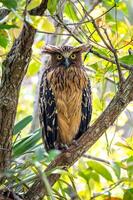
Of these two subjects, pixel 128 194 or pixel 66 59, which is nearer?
pixel 128 194

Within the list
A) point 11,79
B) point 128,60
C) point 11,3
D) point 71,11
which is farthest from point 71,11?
point 11,3

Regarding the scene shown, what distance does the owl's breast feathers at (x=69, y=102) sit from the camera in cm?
201

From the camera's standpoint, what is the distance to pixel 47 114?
1.95m

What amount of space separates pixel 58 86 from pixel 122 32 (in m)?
0.41

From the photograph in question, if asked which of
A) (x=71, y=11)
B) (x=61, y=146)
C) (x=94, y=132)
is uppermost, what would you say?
(x=71, y=11)

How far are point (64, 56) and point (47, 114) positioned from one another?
277 mm

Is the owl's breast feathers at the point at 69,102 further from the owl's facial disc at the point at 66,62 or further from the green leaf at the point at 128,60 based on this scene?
the green leaf at the point at 128,60

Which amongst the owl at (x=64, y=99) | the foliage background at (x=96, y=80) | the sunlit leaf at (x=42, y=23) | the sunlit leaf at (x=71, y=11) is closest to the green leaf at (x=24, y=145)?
the foliage background at (x=96, y=80)

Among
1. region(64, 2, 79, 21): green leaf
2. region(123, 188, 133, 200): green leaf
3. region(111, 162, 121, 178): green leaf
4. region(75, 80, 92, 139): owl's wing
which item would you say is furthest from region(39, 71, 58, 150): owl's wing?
region(111, 162, 121, 178): green leaf

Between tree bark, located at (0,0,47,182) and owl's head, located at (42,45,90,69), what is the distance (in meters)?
0.72

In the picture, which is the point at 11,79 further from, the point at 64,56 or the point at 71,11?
the point at 64,56

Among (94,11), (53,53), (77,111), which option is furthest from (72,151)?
(53,53)

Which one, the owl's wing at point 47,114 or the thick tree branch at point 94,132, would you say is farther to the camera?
the owl's wing at point 47,114

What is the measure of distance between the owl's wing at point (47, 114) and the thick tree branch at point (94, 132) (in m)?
0.53
